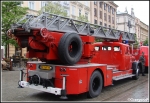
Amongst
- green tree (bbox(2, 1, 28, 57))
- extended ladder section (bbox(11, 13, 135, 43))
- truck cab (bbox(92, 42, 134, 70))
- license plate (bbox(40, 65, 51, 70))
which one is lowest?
license plate (bbox(40, 65, 51, 70))

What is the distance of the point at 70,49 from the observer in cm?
791

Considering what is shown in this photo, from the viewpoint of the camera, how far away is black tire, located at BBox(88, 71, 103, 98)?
25.5ft

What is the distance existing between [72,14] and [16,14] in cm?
2345

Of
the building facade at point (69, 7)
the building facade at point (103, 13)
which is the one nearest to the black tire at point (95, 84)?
the building facade at point (69, 7)

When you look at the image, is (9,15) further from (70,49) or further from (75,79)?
(75,79)

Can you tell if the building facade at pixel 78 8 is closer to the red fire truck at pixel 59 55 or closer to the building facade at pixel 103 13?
the building facade at pixel 103 13

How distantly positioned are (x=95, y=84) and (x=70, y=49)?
1763 mm

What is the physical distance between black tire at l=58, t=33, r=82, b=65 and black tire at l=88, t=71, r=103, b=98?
92cm

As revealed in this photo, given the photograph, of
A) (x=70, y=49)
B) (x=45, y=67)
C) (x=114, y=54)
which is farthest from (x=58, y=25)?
(x=114, y=54)

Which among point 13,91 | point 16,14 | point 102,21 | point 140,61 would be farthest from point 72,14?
point 13,91

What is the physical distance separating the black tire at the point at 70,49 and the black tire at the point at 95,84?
0.92 m

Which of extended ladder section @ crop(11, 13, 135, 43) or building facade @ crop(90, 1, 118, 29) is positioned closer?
extended ladder section @ crop(11, 13, 135, 43)

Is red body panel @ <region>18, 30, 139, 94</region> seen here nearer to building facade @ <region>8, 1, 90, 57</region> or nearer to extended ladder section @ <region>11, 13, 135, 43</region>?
extended ladder section @ <region>11, 13, 135, 43</region>

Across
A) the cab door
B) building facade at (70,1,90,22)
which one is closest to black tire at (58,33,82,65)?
the cab door
